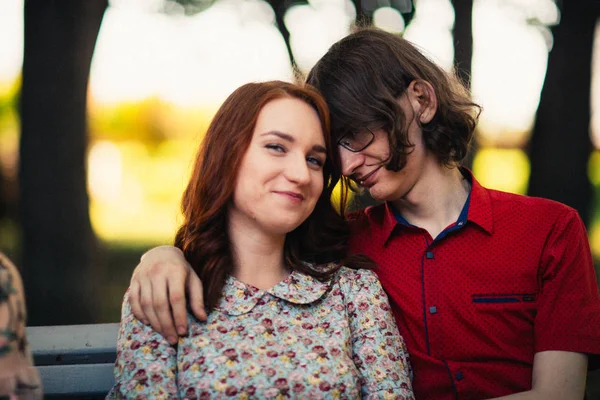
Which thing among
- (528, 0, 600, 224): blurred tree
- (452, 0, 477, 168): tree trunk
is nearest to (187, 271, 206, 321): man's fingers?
(452, 0, 477, 168): tree trunk

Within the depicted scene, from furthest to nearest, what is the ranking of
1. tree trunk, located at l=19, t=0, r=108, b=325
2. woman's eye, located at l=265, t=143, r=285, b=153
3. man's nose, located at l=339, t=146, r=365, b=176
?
tree trunk, located at l=19, t=0, r=108, b=325
man's nose, located at l=339, t=146, r=365, b=176
woman's eye, located at l=265, t=143, r=285, b=153

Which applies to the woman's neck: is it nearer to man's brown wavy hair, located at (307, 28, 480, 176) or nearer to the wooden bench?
man's brown wavy hair, located at (307, 28, 480, 176)

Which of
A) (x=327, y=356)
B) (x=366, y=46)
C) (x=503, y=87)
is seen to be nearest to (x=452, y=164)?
(x=366, y=46)

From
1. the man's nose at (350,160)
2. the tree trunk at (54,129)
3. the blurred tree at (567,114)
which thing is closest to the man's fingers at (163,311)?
the man's nose at (350,160)

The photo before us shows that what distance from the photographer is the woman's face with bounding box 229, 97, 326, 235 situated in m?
1.70

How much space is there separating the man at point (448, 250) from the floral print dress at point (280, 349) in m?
0.12

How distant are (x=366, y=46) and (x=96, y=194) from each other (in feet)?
8.15

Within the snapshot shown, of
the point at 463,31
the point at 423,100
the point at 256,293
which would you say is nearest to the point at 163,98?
the point at 463,31

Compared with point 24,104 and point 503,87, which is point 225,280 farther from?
point 503,87

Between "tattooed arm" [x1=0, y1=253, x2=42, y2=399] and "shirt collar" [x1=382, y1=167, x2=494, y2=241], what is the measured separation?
45.2 inches

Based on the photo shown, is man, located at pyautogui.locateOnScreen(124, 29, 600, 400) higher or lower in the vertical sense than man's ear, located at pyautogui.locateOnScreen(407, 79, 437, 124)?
lower

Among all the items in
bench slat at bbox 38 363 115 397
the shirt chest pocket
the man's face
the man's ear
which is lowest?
bench slat at bbox 38 363 115 397

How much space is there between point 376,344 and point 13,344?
94 cm

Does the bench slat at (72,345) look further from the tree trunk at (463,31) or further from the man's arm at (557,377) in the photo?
the tree trunk at (463,31)
